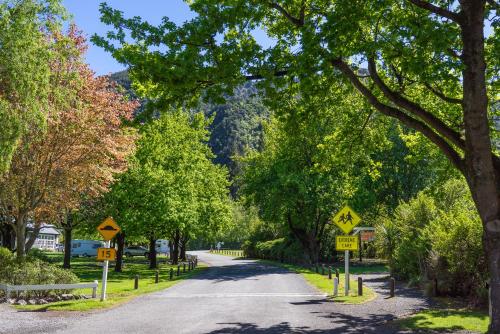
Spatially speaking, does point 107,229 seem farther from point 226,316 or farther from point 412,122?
point 412,122

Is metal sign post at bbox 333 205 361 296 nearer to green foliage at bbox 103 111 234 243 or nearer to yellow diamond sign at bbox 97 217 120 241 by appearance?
yellow diamond sign at bbox 97 217 120 241

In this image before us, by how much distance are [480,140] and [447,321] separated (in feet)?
16.0

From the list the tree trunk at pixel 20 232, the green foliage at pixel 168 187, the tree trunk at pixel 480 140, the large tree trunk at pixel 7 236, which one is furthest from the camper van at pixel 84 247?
the tree trunk at pixel 480 140

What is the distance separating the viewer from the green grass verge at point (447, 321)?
1106 cm

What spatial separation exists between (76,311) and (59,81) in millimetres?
9859

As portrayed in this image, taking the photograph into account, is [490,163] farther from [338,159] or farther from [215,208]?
[215,208]

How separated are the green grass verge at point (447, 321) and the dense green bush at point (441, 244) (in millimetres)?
1920

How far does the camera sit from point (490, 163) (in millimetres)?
10094

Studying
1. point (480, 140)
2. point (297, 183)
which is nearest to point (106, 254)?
point (480, 140)

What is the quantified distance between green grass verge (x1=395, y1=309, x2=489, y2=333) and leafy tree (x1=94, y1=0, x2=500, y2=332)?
148cm

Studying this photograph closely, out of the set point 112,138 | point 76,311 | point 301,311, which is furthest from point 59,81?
point 301,311

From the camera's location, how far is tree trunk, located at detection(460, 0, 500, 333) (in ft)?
32.4

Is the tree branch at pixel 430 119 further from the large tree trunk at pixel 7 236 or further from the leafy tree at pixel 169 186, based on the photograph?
the large tree trunk at pixel 7 236

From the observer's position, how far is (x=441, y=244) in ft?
57.2
